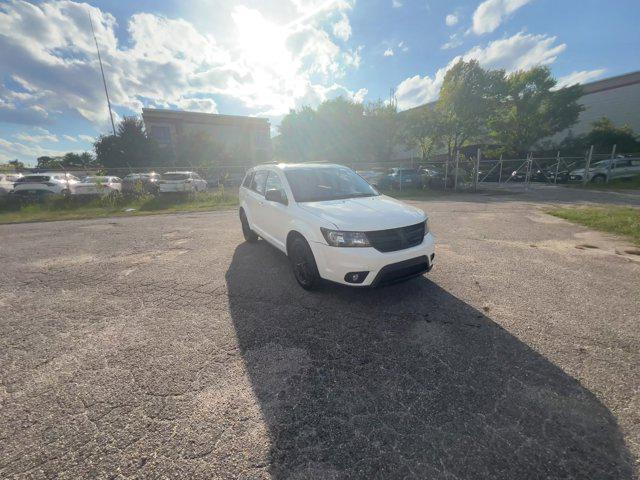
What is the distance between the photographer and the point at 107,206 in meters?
13.5

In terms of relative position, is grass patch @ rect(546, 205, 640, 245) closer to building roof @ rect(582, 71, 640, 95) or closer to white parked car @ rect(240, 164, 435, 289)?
white parked car @ rect(240, 164, 435, 289)

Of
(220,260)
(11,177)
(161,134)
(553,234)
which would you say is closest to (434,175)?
(553,234)

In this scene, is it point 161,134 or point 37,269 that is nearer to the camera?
point 37,269

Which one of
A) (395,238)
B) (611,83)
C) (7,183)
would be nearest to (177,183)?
(7,183)

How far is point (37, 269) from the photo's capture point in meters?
5.06

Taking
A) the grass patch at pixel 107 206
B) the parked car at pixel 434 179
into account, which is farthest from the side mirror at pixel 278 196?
the parked car at pixel 434 179

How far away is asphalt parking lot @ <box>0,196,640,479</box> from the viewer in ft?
5.43

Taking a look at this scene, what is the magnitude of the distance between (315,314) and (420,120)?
3655 centimetres

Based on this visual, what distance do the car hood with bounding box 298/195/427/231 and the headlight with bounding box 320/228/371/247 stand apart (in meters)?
0.07

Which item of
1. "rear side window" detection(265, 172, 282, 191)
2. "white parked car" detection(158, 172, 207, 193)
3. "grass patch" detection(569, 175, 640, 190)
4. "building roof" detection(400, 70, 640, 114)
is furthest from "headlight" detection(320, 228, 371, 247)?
"building roof" detection(400, 70, 640, 114)

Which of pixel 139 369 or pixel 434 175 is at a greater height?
pixel 434 175

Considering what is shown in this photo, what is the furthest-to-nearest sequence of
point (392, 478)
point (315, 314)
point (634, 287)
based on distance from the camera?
1. point (634, 287)
2. point (315, 314)
3. point (392, 478)

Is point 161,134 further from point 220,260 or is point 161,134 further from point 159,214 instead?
point 220,260

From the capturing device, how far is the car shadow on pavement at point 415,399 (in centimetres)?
161
